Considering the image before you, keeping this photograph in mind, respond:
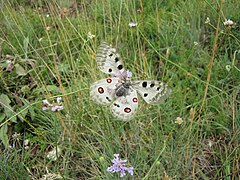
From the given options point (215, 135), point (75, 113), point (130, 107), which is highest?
point (130, 107)

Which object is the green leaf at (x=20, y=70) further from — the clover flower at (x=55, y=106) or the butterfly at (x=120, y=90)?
the butterfly at (x=120, y=90)

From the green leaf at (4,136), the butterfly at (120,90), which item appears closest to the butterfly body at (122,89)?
the butterfly at (120,90)

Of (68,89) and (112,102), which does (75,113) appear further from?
(112,102)

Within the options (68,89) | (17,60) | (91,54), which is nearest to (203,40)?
(91,54)

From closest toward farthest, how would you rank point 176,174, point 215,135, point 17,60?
point 176,174 → point 215,135 → point 17,60

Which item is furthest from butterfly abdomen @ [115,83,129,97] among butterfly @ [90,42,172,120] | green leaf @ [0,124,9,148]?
green leaf @ [0,124,9,148]

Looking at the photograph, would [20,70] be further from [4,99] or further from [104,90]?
[104,90]

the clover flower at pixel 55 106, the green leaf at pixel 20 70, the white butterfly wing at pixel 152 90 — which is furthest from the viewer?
the green leaf at pixel 20 70
